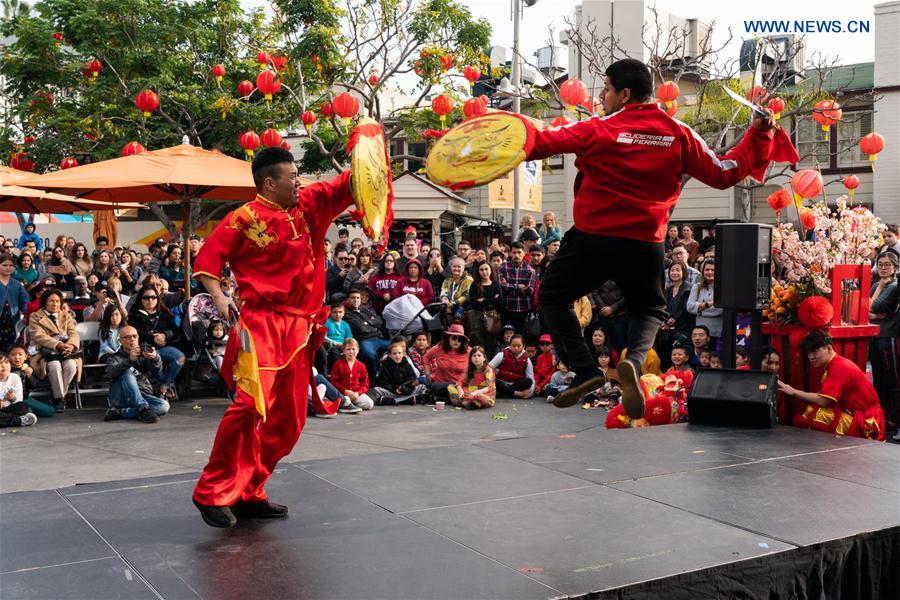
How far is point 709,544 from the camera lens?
3.56m

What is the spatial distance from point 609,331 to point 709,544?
20.1 ft

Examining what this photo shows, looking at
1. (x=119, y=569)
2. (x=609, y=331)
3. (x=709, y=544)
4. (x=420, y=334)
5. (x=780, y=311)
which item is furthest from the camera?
(x=420, y=334)

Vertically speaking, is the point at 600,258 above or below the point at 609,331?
above

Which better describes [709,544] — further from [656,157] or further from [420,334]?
[420,334]

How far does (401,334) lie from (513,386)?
57.1 inches

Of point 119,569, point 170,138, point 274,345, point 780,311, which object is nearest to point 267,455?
point 274,345

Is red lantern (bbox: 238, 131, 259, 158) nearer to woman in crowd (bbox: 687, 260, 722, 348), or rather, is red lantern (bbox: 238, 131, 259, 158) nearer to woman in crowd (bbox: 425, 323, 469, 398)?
woman in crowd (bbox: 425, 323, 469, 398)

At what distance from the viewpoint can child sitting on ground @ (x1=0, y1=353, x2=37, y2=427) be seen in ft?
26.1

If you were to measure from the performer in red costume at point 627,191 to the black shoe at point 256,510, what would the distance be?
144 centimetres

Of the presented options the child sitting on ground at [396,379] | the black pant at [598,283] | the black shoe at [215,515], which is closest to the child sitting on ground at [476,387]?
the child sitting on ground at [396,379]

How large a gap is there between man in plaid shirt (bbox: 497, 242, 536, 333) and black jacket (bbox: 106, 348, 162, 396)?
3.91 m

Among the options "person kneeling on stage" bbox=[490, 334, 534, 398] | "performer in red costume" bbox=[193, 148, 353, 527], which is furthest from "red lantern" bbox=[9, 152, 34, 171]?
"performer in red costume" bbox=[193, 148, 353, 527]

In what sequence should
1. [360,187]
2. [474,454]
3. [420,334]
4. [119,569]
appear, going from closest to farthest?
1. [119,569]
2. [360,187]
3. [474,454]
4. [420,334]

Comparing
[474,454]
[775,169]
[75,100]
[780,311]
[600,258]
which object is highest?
[75,100]
